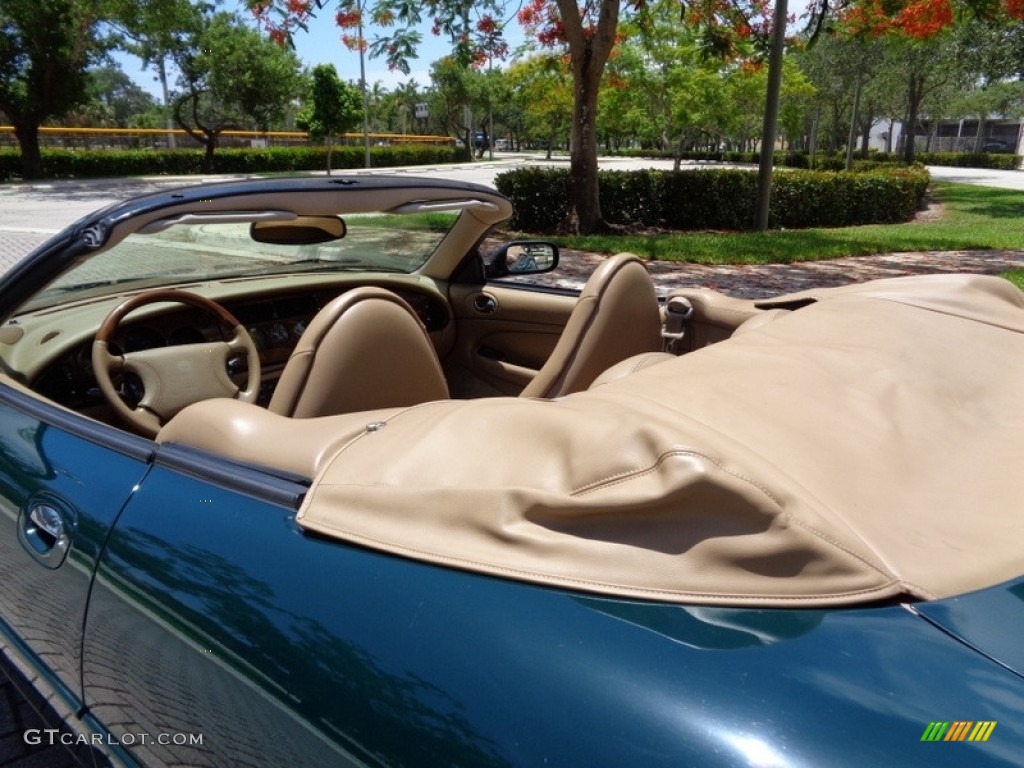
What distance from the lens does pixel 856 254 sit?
12.0m

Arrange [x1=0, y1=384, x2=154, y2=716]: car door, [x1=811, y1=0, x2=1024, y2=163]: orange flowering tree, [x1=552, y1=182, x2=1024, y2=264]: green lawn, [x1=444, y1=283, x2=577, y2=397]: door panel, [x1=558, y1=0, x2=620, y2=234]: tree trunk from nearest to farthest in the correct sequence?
[x1=0, y1=384, x2=154, y2=716]: car door → [x1=444, y1=283, x2=577, y2=397]: door panel → [x1=811, y1=0, x2=1024, y2=163]: orange flowering tree → [x1=552, y1=182, x2=1024, y2=264]: green lawn → [x1=558, y1=0, x2=620, y2=234]: tree trunk

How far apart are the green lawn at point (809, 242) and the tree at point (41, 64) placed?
2003cm

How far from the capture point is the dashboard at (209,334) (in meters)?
2.62

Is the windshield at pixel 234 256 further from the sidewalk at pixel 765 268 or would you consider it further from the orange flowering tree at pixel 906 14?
the orange flowering tree at pixel 906 14

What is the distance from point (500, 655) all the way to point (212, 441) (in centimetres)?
90

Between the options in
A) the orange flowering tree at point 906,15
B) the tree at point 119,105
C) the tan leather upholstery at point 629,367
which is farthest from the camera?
the tree at point 119,105

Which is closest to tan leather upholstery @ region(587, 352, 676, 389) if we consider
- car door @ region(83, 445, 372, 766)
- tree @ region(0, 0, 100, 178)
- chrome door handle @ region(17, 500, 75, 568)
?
car door @ region(83, 445, 372, 766)

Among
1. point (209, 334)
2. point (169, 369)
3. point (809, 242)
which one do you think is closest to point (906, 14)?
point (809, 242)

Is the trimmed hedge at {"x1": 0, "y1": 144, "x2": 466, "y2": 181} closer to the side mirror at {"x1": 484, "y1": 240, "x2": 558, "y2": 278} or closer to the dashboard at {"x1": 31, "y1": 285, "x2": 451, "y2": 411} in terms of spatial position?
the side mirror at {"x1": 484, "y1": 240, "x2": 558, "y2": 278}

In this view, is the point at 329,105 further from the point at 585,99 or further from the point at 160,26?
the point at 585,99

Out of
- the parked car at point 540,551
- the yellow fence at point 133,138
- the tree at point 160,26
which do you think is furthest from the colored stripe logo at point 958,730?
the yellow fence at point 133,138

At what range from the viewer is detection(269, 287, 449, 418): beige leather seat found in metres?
2.18

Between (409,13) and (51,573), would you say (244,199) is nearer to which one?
(51,573)

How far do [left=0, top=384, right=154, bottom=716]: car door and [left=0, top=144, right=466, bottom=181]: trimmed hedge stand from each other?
111ft
